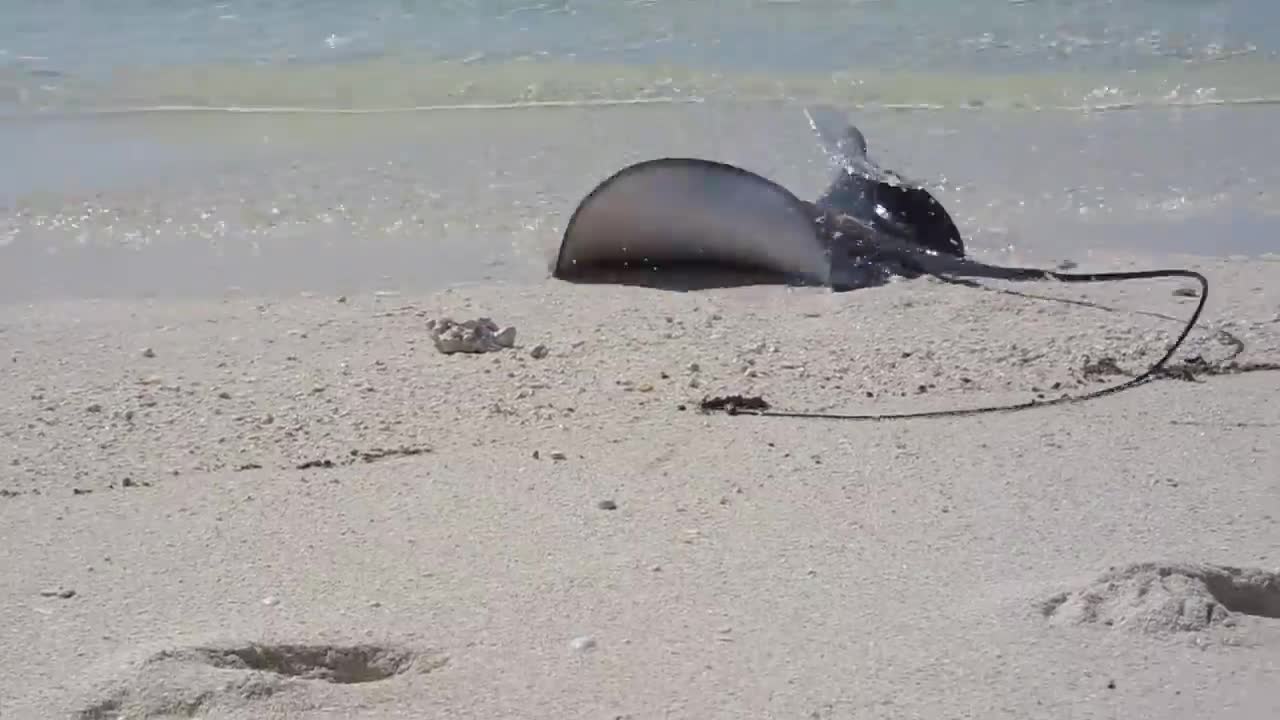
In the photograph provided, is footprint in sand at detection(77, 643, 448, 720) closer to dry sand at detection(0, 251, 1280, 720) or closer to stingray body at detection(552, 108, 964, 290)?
dry sand at detection(0, 251, 1280, 720)

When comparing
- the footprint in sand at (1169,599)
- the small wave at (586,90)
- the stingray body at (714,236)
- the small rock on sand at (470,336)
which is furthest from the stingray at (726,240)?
the small wave at (586,90)

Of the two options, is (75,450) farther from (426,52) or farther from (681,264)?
(426,52)

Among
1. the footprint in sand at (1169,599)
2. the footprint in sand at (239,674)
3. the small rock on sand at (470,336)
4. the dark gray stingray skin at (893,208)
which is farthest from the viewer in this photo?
the dark gray stingray skin at (893,208)

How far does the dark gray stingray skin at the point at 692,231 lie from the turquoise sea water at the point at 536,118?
0.47 m

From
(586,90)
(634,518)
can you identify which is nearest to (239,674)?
(634,518)

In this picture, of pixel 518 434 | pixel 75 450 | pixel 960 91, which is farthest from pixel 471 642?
pixel 960 91

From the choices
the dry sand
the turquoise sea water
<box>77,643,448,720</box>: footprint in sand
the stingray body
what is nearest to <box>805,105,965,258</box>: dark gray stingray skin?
the stingray body

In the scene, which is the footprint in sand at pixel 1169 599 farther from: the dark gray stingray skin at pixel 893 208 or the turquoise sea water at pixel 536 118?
the turquoise sea water at pixel 536 118

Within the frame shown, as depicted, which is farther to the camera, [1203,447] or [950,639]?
[1203,447]

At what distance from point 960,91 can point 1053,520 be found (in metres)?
6.90

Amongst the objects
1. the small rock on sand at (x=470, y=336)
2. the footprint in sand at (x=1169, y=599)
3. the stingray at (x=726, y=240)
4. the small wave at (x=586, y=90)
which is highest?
the small wave at (x=586, y=90)

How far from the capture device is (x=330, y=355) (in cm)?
479

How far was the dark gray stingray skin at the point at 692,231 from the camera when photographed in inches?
221

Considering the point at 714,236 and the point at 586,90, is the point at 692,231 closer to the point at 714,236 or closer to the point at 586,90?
the point at 714,236
